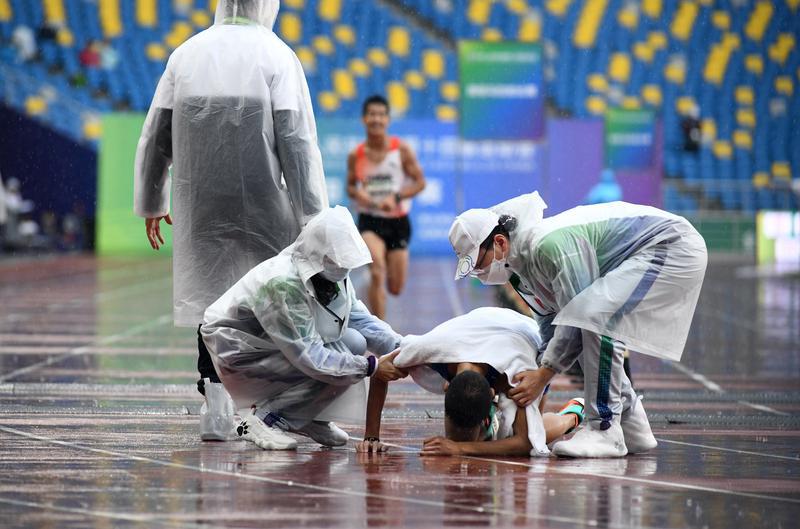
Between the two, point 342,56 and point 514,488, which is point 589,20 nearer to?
point 342,56

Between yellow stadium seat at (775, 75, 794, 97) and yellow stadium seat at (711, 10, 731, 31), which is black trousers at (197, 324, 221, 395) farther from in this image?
yellow stadium seat at (711, 10, 731, 31)

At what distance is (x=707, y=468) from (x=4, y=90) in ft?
67.4

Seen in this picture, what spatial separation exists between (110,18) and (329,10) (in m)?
5.04

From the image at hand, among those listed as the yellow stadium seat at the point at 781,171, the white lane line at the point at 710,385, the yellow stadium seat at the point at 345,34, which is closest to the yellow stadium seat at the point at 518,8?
the yellow stadium seat at the point at 345,34

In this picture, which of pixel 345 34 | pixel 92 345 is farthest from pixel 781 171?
pixel 92 345

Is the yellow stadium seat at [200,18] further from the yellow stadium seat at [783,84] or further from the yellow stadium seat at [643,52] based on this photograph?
the yellow stadium seat at [783,84]

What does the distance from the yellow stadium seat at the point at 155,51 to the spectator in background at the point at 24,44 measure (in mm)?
2549

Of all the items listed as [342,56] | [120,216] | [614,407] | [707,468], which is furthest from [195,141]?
[342,56]

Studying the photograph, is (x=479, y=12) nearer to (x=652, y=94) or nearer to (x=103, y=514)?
(x=652, y=94)

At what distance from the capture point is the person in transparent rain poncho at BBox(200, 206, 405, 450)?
5.18 m

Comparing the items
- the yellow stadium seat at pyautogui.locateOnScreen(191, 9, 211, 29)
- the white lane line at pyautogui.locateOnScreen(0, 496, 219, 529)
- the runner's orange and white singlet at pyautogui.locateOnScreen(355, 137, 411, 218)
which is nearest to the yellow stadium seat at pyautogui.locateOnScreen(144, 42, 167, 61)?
the yellow stadium seat at pyautogui.locateOnScreen(191, 9, 211, 29)

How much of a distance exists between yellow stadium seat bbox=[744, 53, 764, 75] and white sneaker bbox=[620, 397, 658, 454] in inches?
1121

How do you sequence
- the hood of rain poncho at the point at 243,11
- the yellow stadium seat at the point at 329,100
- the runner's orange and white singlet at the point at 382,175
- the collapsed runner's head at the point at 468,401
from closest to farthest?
the collapsed runner's head at the point at 468,401 → the hood of rain poncho at the point at 243,11 → the runner's orange and white singlet at the point at 382,175 → the yellow stadium seat at the point at 329,100

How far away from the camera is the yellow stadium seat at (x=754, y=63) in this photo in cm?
3250
